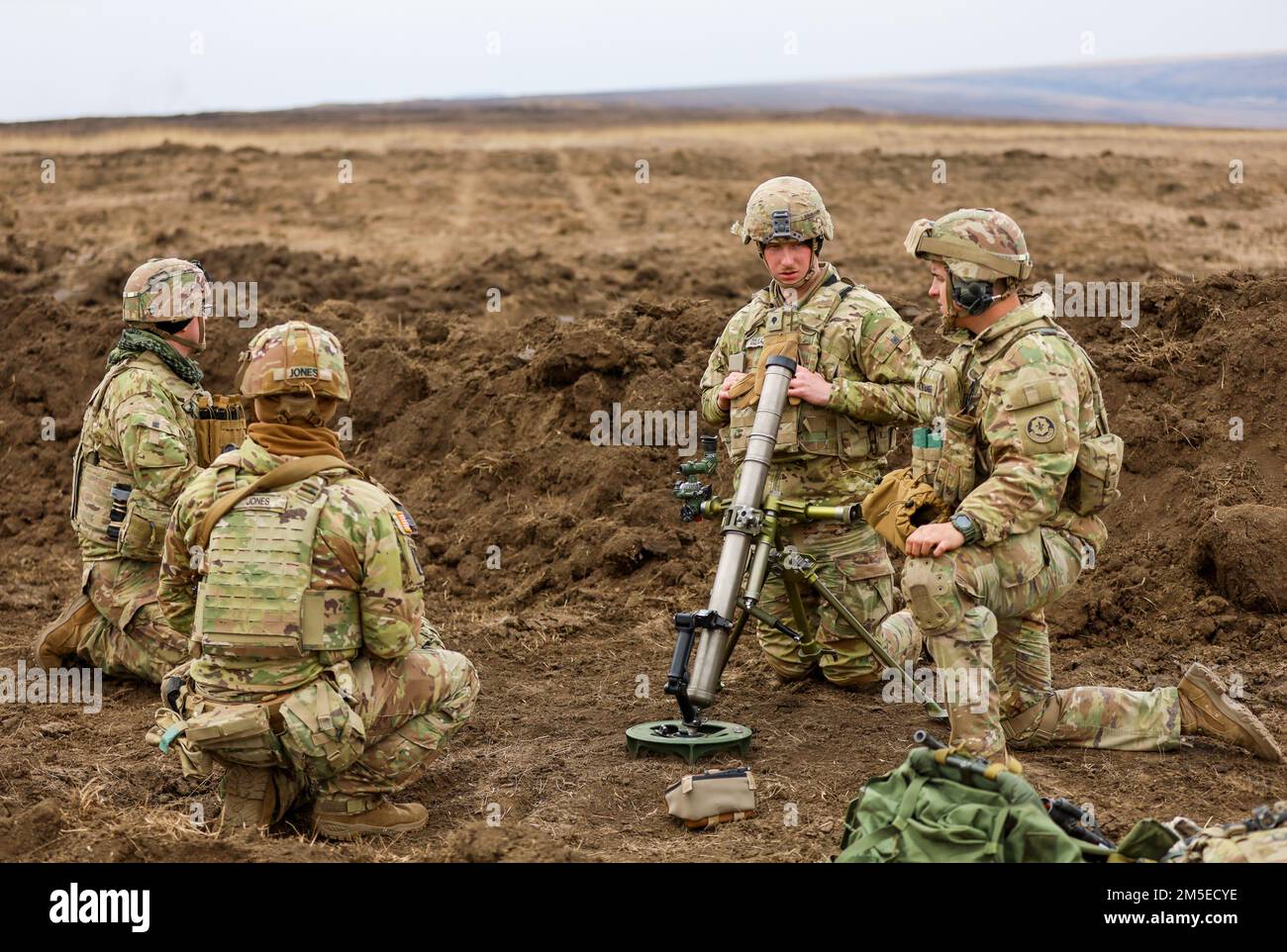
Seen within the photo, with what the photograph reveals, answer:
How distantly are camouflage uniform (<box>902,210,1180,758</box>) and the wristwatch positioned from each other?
3 cm

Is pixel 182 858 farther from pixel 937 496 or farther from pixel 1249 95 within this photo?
pixel 1249 95

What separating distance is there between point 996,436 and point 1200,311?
5.32m

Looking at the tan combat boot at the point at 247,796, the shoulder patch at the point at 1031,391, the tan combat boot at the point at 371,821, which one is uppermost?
the shoulder patch at the point at 1031,391

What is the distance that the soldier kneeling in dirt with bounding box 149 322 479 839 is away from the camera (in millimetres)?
6023

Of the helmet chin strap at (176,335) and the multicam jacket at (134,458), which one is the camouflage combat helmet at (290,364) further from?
the helmet chin strap at (176,335)

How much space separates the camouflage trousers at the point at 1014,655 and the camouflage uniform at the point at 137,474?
4285 mm

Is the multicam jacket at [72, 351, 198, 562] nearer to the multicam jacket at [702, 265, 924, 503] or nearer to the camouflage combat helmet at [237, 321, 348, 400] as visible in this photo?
the camouflage combat helmet at [237, 321, 348, 400]

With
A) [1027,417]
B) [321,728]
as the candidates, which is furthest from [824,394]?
[321,728]

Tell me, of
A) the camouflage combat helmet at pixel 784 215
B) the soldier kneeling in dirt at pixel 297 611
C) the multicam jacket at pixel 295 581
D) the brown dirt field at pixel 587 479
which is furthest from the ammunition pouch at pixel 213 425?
the camouflage combat helmet at pixel 784 215

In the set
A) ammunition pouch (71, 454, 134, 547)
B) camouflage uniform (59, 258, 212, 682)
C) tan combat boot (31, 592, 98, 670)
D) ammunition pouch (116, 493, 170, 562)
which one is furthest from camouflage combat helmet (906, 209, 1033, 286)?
tan combat boot (31, 592, 98, 670)

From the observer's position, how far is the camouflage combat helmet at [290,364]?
6098 millimetres

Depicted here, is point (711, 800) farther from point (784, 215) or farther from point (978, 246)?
point (784, 215)

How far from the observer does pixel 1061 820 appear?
17.7 feet

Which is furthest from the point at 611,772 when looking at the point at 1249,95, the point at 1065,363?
the point at 1249,95
